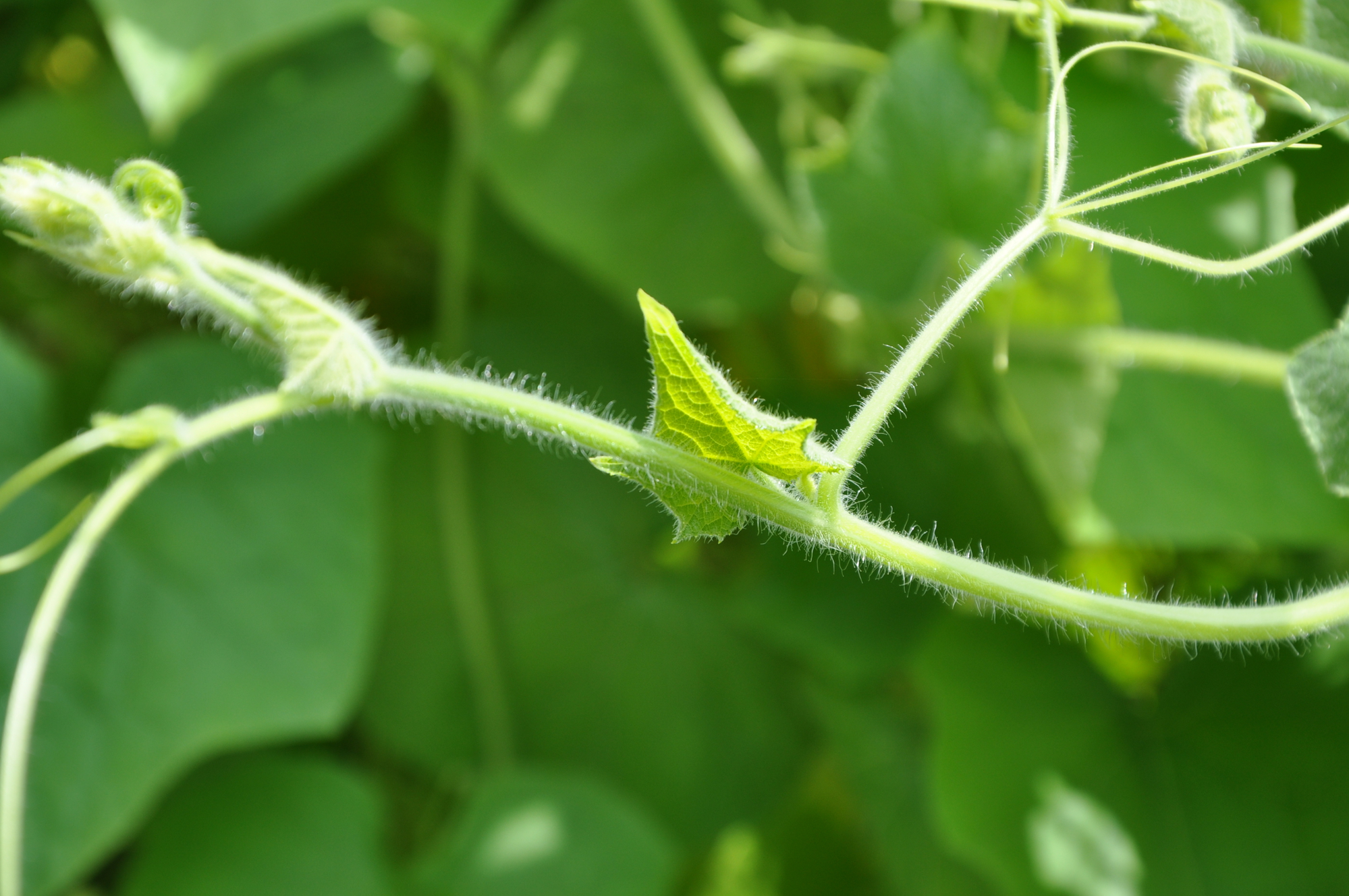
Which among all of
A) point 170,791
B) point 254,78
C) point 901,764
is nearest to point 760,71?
point 254,78

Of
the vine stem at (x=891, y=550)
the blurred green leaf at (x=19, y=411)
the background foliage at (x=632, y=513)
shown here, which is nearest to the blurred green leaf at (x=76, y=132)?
the background foliage at (x=632, y=513)

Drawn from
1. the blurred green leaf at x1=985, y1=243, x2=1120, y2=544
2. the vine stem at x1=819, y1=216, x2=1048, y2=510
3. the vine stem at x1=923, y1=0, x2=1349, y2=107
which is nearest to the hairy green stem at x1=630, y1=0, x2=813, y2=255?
the blurred green leaf at x1=985, y1=243, x2=1120, y2=544

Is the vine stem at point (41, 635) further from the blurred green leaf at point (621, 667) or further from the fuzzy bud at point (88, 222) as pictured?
the blurred green leaf at point (621, 667)

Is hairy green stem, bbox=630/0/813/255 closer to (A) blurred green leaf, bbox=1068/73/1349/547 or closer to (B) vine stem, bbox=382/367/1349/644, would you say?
(A) blurred green leaf, bbox=1068/73/1349/547

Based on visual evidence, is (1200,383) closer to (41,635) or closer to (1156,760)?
(1156,760)

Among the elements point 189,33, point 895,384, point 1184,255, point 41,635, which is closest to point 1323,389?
point 1184,255

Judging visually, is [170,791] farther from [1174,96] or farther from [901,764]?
[1174,96]
